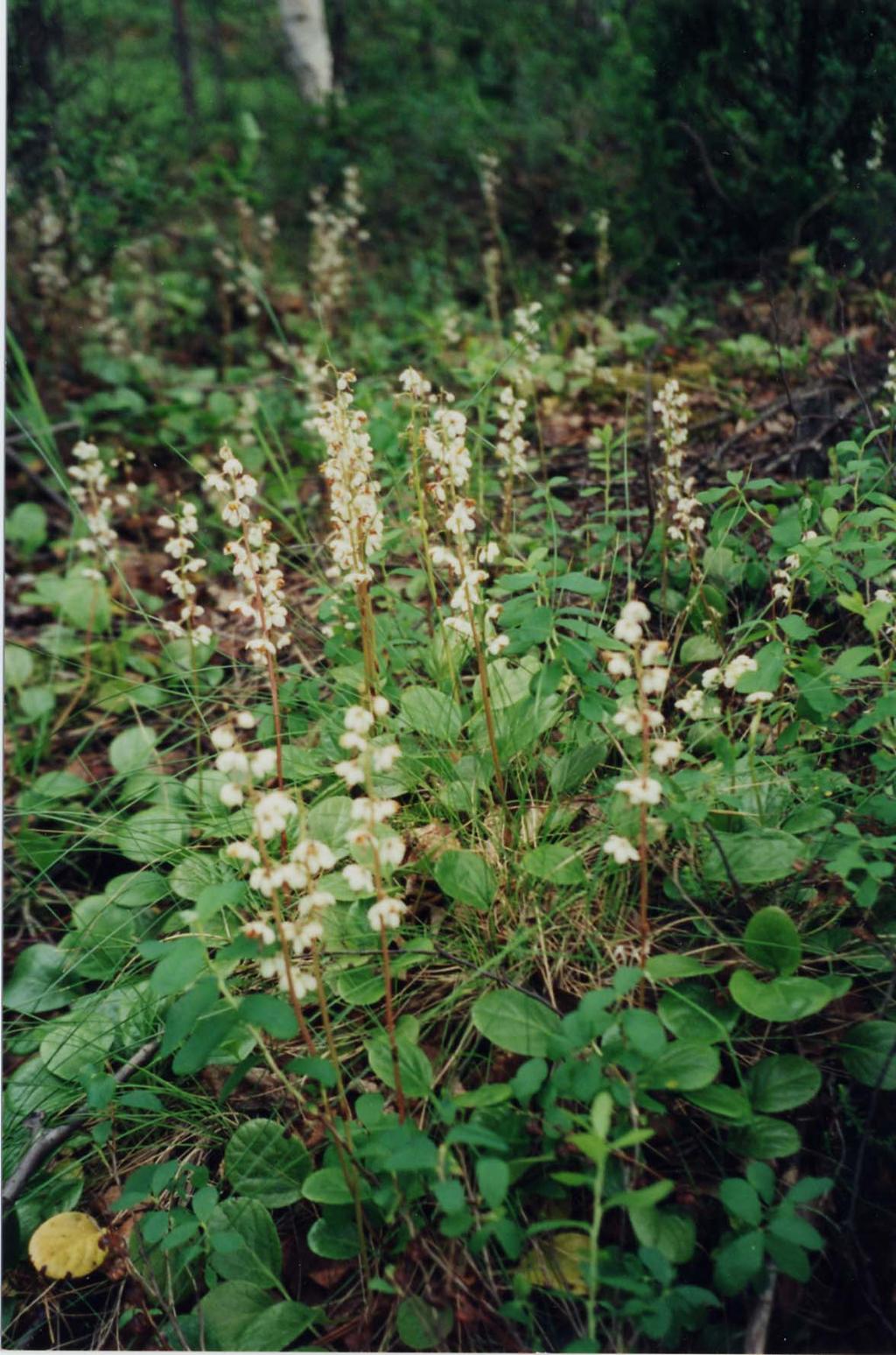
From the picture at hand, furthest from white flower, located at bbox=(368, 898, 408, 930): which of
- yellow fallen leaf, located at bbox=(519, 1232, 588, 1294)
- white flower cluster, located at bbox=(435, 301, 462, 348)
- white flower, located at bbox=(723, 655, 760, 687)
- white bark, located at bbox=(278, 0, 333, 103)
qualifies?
white bark, located at bbox=(278, 0, 333, 103)

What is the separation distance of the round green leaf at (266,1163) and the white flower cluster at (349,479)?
0.96 metres

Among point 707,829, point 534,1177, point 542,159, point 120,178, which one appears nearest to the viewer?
point 534,1177

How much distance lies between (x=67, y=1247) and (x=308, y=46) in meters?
7.70

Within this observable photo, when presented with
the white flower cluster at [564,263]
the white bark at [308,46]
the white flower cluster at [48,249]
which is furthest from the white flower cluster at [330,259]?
the white bark at [308,46]

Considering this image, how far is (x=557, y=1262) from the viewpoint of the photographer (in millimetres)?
1312

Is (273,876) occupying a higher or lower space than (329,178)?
lower

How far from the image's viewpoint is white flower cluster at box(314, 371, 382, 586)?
1633mm

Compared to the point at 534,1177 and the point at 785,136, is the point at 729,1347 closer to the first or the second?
the point at 534,1177

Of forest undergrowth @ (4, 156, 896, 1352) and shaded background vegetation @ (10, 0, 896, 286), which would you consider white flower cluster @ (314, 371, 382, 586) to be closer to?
forest undergrowth @ (4, 156, 896, 1352)

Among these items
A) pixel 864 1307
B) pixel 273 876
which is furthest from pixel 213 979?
pixel 864 1307

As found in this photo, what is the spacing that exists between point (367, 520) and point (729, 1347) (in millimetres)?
1451

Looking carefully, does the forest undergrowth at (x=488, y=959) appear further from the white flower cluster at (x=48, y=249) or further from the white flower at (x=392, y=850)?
the white flower cluster at (x=48, y=249)

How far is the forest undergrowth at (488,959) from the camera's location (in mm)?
1277

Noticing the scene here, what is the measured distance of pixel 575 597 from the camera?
7.90ft
